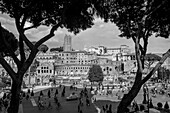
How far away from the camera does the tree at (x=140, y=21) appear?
703 centimetres

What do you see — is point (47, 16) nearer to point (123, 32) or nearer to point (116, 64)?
point (123, 32)

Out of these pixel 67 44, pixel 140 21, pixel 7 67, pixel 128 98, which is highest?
pixel 67 44

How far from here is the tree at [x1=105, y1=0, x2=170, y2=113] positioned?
7031 mm

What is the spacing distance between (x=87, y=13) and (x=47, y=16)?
1.85 meters

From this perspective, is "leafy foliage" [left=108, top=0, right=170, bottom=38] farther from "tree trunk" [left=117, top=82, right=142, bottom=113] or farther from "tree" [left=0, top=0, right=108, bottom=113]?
"tree trunk" [left=117, top=82, right=142, bottom=113]

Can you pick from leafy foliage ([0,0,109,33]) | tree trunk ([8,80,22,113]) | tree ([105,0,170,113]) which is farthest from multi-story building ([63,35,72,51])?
tree trunk ([8,80,22,113])

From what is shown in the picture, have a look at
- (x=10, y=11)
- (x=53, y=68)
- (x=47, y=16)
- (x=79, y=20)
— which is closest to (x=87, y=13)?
(x=79, y=20)

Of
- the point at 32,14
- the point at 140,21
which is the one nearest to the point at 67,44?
the point at 32,14

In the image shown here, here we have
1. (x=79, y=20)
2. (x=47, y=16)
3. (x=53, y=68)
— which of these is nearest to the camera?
(x=79, y=20)

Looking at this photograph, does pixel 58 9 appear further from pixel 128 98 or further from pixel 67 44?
pixel 67 44

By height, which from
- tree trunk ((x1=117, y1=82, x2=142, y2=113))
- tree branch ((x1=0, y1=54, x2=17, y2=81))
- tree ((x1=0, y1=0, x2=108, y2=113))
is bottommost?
tree trunk ((x1=117, y1=82, x2=142, y2=113))

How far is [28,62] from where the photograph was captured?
6.66m

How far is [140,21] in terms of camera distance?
24.0 feet

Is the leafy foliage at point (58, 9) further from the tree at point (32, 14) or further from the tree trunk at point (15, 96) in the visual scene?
the tree trunk at point (15, 96)
